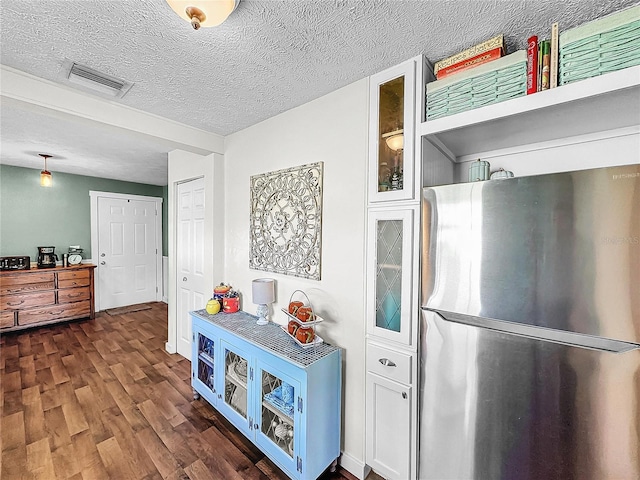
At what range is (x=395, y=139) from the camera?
5.09 ft

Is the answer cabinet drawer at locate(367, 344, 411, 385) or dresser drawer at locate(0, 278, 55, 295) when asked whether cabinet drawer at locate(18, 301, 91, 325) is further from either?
cabinet drawer at locate(367, 344, 411, 385)

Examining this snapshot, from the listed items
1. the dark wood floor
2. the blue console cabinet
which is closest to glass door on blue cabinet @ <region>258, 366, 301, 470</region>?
the blue console cabinet

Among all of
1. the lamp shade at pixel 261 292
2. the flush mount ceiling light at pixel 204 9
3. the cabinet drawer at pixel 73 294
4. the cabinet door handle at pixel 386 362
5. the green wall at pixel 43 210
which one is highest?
the flush mount ceiling light at pixel 204 9

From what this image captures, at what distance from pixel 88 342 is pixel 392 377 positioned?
4002 mm

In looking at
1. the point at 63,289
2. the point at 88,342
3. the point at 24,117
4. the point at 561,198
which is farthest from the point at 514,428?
the point at 63,289

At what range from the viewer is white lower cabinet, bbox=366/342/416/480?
57.1 inches

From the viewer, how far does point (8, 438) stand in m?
1.91

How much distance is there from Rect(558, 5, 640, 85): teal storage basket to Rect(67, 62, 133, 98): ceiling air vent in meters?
2.27

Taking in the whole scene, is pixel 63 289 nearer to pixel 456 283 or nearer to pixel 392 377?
pixel 392 377

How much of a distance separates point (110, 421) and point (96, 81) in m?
2.41

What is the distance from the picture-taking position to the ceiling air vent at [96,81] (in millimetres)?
1589

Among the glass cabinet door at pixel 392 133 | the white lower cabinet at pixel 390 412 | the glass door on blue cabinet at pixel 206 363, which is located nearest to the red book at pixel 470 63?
the glass cabinet door at pixel 392 133

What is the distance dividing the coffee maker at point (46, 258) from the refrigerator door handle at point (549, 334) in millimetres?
5511

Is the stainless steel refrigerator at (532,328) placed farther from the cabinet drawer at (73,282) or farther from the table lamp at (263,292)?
the cabinet drawer at (73,282)
